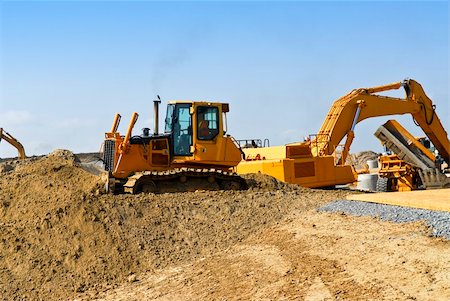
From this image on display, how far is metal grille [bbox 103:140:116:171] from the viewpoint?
15.1 metres

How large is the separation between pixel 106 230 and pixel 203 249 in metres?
1.96

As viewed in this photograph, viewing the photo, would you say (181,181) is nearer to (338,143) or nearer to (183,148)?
(183,148)

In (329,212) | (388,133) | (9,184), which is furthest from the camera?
(388,133)

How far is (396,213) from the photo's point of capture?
9820 mm

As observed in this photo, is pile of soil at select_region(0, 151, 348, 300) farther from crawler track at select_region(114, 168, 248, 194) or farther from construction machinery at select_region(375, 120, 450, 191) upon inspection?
construction machinery at select_region(375, 120, 450, 191)

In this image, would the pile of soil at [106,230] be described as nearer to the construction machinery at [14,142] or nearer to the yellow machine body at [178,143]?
the yellow machine body at [178,143]

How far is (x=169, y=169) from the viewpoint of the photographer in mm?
15562

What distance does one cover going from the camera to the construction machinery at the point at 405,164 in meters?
19.9

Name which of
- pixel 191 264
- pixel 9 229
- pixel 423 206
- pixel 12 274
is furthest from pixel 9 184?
pixel 423 206

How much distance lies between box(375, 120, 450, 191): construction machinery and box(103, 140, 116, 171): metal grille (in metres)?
10.1

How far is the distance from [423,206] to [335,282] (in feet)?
11.9

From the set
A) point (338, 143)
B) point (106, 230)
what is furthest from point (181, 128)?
point (338, 143)

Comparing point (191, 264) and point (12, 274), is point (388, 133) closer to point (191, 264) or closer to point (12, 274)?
point (191, 264)

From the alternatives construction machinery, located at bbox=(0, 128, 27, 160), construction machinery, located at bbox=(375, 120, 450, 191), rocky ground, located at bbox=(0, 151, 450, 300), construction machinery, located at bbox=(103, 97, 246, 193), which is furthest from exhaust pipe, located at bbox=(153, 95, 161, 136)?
construction machinery, located at bbox=(0, 128, 27, 160)
